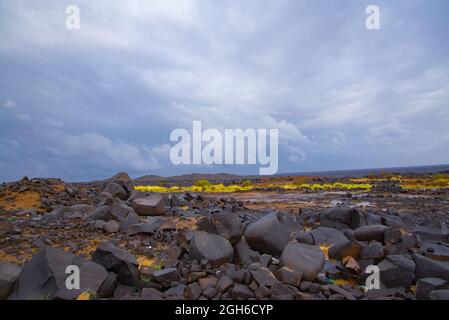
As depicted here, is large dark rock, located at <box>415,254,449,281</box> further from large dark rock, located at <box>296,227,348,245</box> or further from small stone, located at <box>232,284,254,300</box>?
small stone, located at <box>232,284,254,300</box>

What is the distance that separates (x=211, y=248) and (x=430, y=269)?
4.97 meters

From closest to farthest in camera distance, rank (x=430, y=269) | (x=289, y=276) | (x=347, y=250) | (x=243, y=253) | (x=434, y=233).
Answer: (x=289, y=276) → (x=430, y=269) → (x=243, y=253) → (x=347, y=250) → (x=434, y=233)

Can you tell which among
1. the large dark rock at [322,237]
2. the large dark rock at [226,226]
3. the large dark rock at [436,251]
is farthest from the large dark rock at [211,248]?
the large dark rock at [436,251]

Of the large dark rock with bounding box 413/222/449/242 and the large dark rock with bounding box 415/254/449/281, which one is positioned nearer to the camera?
the large dark rock with bounding box 415/254/449/281

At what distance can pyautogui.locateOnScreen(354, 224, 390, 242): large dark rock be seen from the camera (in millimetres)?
9519

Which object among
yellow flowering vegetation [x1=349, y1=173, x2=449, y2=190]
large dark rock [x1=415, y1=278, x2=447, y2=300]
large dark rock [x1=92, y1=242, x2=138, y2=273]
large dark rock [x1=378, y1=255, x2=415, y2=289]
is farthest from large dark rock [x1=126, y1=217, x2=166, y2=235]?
yellow flowering vegetation [x1=349, y1=173, x2=449, y2=190]

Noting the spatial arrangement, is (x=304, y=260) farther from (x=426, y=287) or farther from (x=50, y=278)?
(x=50, y=278)

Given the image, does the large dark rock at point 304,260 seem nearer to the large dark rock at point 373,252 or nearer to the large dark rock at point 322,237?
the large dark rock at point 373,252

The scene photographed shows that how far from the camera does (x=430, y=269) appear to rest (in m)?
7.49

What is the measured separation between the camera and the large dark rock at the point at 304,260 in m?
7.04

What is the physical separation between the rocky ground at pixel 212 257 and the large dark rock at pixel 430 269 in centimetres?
2

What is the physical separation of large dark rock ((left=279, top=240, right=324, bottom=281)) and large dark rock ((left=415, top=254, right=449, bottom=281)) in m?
2.25

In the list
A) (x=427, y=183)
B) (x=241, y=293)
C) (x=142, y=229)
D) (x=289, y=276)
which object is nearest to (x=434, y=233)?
(x=289, y=276)
